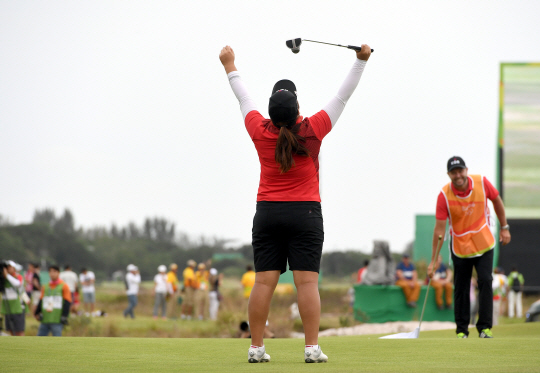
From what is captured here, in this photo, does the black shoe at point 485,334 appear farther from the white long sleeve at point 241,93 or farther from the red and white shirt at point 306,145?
the white long sleeve at point 241,93

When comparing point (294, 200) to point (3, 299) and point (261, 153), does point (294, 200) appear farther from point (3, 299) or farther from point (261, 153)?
point (3, 299)

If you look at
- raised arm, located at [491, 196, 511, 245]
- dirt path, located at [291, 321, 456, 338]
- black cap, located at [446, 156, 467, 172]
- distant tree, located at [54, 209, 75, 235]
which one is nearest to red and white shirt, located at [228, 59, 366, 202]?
black cap, located at [446, 156, 467, 172]

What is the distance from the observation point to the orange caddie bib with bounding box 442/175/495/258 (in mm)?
7938

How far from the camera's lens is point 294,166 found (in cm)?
493

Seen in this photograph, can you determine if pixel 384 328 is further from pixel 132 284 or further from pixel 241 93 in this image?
pixel 241 93

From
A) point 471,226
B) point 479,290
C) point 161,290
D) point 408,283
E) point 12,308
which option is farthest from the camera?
point 161,290

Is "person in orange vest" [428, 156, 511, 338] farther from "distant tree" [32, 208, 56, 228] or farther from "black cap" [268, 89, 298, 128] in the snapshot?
"distant tree" [32, 208, 56, 228]

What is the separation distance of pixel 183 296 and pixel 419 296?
823 centimetres

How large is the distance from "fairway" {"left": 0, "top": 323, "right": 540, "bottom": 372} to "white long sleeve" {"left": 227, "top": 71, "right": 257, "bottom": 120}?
1760mm

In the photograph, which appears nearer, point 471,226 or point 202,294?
point 471,226

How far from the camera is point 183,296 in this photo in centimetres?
2428

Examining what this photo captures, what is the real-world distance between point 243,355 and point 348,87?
6.87 feet

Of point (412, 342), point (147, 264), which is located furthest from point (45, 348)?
point (147, 264)

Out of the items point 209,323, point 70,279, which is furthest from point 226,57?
point 70,279
